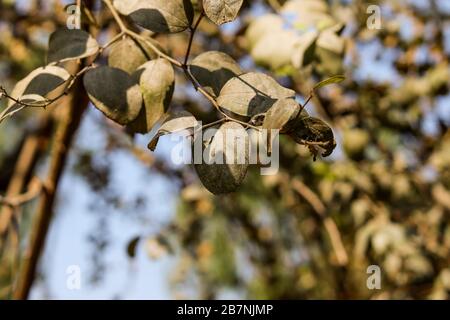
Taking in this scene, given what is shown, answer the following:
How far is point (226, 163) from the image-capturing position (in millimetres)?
515

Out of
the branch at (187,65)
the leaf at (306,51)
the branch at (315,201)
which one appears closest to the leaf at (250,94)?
the branch at (187,65)

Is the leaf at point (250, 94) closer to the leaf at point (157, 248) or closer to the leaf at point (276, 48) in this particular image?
the leaf at point (276, 48)

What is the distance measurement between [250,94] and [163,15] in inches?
4.9

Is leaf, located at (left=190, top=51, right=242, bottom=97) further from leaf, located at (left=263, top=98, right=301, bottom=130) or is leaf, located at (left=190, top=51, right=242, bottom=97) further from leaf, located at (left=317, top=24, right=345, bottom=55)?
leaf, located at (left=317, top=24, right=345, bottom=55)

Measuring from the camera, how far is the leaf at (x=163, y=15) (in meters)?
0.61

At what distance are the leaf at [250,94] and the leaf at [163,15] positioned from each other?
89 millimetres

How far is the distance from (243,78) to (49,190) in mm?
736

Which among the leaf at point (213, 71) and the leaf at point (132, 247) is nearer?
the leaf at point (213, 71)

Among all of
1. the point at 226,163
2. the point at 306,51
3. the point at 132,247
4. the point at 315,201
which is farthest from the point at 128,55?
the point at 315,201

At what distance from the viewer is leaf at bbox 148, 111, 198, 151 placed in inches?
20.5

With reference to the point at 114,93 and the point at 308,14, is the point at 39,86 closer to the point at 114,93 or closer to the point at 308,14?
the point at 114,93

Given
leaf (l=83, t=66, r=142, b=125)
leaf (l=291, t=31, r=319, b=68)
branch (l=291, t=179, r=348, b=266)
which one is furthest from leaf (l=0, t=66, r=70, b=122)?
branch (l=291, t=179, r=348, b=266)

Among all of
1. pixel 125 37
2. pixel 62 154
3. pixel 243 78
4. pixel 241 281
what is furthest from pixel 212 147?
pixel 241 281

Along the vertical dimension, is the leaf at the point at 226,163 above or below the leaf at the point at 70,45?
below
